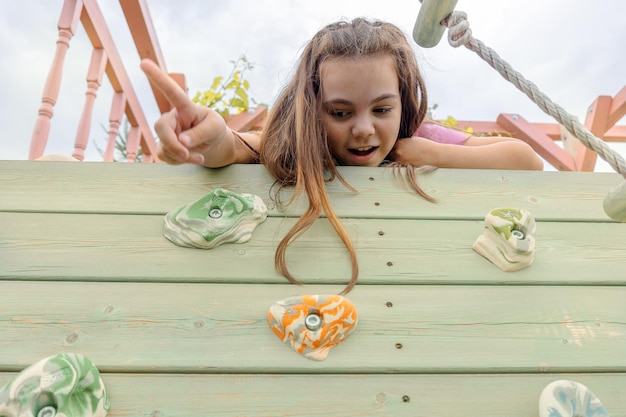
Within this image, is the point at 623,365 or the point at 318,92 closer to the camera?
the point at 623,365

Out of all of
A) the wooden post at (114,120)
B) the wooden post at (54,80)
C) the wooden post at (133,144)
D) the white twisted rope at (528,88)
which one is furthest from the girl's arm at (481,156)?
the wooden post at (133,144)

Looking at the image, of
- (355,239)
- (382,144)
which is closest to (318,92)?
(382,144)

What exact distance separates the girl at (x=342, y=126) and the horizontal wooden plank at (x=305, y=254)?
86mm

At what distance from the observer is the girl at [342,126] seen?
0.99 metres

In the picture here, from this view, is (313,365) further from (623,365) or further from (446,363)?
(623,365)

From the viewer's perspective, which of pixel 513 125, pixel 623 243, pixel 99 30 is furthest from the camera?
pixel 513 125

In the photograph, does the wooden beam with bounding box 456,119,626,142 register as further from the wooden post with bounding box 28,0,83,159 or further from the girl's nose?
the wooden post with bounding box 28,0,83,159

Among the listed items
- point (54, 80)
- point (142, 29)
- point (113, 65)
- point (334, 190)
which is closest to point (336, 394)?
point (334, 190)

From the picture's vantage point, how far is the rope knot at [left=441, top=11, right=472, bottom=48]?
799 millimetres

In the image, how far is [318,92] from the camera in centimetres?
120

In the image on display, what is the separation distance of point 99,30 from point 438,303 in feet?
5.91

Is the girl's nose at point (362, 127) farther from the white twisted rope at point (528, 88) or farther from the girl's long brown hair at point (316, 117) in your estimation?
the white twisted rope at point (528, 88)

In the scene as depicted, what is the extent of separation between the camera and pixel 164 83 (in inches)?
30.8

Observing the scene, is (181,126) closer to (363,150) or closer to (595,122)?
(363,150)
